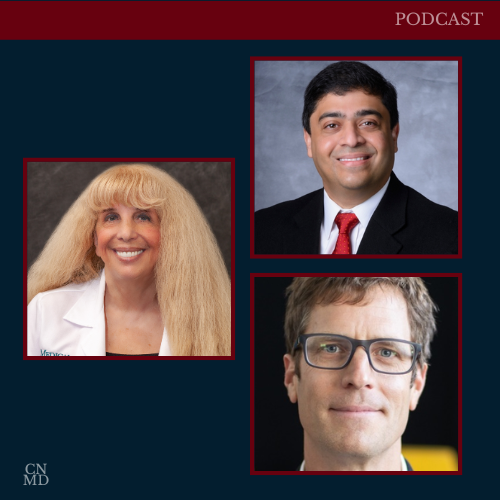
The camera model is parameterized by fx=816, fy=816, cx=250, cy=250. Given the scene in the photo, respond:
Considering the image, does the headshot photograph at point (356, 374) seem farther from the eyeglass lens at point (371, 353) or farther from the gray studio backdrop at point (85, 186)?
the gray studio backdrop at point (85, 186)

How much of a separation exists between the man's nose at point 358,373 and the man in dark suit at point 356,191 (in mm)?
628

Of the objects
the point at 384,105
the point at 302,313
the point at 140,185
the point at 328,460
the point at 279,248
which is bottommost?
the point at 328,460

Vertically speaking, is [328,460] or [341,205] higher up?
[341,205]

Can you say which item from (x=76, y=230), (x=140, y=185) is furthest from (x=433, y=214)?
(x=76, y=230)

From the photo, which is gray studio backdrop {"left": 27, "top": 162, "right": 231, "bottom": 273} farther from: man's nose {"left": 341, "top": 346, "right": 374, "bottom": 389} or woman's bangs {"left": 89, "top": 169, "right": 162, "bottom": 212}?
man's nose {"left": 341, "top": 346, "right": 374, "bottom": 389}

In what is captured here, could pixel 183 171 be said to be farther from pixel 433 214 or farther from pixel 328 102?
pixel 433 214

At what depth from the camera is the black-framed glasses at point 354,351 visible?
171 inches

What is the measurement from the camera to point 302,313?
4.50m

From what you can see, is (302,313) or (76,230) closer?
(302,313)

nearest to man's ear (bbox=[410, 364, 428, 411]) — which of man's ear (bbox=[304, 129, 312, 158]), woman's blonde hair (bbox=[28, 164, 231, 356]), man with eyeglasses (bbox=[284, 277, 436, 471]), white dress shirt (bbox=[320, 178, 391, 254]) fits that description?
man with eyeglasses (bbox=[284, 277, 436, 471])

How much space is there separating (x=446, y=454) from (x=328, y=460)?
686 mm

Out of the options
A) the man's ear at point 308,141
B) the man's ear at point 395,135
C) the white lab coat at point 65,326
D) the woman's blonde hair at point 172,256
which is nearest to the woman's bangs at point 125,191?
the woman's blonde hair at point 172,256

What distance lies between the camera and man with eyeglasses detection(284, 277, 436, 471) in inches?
171

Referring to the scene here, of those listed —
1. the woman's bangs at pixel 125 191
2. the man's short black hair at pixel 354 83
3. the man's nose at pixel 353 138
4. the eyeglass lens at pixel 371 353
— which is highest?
the man's short black hair at pixel 354 83
